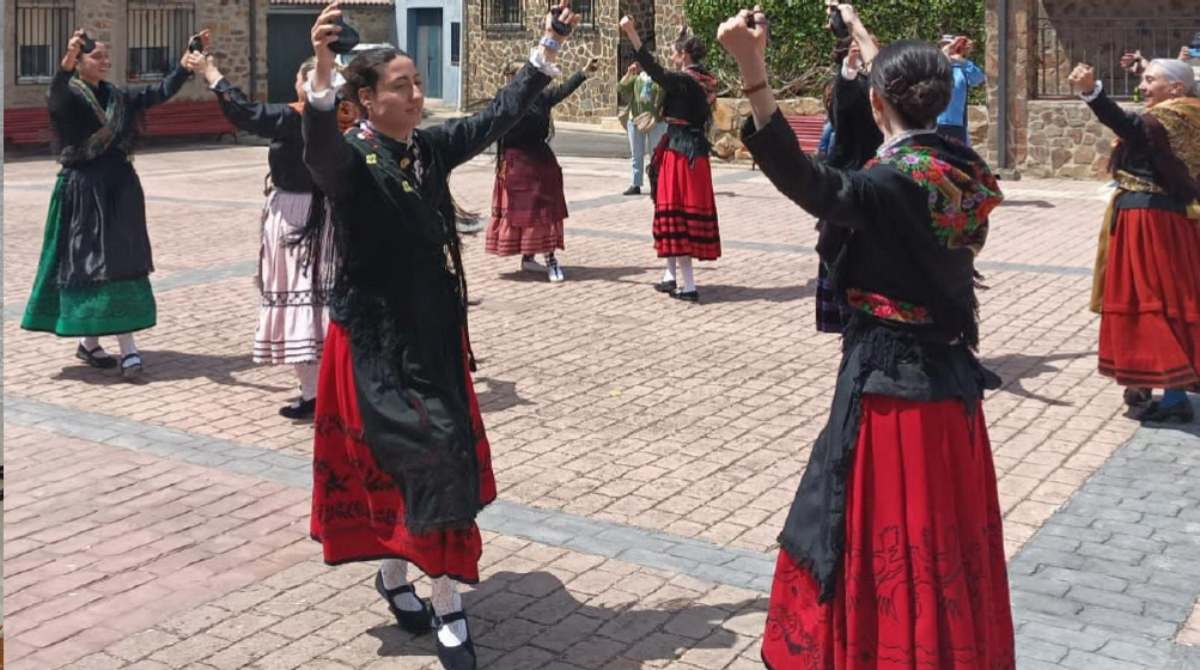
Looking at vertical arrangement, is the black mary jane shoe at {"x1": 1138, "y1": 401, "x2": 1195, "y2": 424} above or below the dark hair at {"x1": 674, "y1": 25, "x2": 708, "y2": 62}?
below

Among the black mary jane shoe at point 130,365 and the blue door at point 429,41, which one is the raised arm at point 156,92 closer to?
the black mary jane shoe at point 130,365

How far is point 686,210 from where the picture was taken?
431 inches

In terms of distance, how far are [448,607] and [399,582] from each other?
14.0 inches

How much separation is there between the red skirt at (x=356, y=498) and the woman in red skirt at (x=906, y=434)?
109 centimetres

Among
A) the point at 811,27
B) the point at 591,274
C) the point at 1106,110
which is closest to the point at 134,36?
the point at 811,27

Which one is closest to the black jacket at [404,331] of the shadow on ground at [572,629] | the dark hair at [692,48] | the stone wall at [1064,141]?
the shadow on ground at [572,629]

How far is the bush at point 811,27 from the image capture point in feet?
74.7

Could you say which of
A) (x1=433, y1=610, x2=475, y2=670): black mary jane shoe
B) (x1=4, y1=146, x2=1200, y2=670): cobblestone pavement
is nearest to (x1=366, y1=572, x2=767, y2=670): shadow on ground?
(x1=4, y1=146, x2=1200, y2=670): cobblestone pavement

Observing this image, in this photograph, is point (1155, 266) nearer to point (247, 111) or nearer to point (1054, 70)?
point (247, 111)

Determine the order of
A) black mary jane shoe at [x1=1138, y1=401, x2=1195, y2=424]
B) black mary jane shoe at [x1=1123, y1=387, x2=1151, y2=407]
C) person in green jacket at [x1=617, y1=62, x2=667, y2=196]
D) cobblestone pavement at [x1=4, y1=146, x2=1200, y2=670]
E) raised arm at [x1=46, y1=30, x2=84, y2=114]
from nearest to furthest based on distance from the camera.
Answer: cobblestone pavement at [x1=4, y1=146, x2=1200, y2=670] → black mary jane shoe at [x1=1138, y1=401, x2=1195, y2=424] → black mary jane shoe at [x1=1123, y1=387, x2=1151, y2=407] → raised arm at [x1=46, y1=30, x2=84, y2=114] → person in green jacket at [x1=617, y1=62, x2=667, y2=196]

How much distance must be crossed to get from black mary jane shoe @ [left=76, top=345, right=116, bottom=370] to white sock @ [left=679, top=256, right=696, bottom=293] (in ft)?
13.4

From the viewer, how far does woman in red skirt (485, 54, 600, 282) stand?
38.8 feet

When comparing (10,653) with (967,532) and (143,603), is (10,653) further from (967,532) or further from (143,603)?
(967,532)

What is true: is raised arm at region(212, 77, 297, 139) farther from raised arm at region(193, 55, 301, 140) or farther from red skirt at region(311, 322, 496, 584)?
red skirt at region(311, 322, 496, 584)
